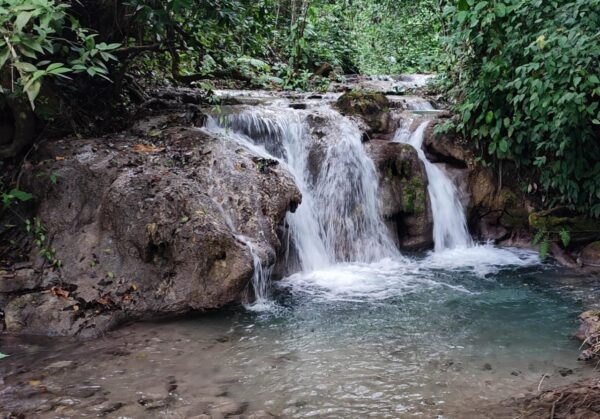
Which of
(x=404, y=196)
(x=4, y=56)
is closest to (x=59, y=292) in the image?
(x=4, y=56)

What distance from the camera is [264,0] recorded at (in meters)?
6.18

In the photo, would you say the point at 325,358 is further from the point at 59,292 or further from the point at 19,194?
the point at 19,194

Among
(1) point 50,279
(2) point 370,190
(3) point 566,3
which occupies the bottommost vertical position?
(1) point 50,279

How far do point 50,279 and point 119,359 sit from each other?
→ 1.40 metres

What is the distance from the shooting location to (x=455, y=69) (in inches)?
326

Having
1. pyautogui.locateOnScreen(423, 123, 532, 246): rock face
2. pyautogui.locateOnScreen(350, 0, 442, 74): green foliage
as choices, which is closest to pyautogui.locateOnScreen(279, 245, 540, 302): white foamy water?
pyautogui.locateOnScreen(423, 123, 532, 246): rock face

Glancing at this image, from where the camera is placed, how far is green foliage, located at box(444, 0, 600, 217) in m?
5.57

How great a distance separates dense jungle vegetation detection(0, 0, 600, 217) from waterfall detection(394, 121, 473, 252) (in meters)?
0.73

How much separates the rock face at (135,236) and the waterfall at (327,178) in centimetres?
131

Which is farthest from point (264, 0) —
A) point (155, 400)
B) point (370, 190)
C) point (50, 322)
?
point (155, 400)

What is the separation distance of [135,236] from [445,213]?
188 inches

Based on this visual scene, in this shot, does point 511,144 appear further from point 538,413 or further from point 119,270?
point 119,270

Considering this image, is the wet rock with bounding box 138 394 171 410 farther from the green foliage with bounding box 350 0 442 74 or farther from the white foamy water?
the green foliage with bounding box 350 0 442 74

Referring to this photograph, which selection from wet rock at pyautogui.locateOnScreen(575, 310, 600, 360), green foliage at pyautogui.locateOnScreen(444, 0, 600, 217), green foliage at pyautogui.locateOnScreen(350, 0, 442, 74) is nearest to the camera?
wet rock at pyautogui.locateOnScreen(575, 310, 600, 360)
